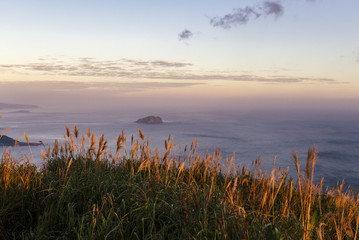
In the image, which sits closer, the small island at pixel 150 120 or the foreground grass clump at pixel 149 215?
the foreground grass clump at pixel 149 215

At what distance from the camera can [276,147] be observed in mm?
75875

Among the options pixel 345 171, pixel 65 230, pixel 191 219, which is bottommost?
pixel 345 171

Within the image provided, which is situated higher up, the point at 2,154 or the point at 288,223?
the point at 2,154

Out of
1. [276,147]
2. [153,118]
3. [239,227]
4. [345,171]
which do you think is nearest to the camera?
[239,227]

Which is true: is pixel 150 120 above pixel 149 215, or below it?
below

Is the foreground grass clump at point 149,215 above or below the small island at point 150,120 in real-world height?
above

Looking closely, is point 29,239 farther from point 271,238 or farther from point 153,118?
point 153,118

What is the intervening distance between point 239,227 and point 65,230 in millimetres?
2429

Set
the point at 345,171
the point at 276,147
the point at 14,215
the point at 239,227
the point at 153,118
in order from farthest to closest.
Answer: the point at 153,118 → the point at 276,147 → the point at 345,171 → the point at 14,215 → the point at 239,227

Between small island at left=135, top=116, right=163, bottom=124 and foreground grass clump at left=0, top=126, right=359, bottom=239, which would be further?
small island at left=135, top=116, right=163, bottom=124

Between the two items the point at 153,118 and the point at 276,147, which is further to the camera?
the point at 153,118

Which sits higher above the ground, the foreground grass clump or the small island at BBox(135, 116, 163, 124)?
the foreground grass clump

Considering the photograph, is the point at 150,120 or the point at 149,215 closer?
the point at 149,215

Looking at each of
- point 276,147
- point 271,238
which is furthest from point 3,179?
point 276,147
